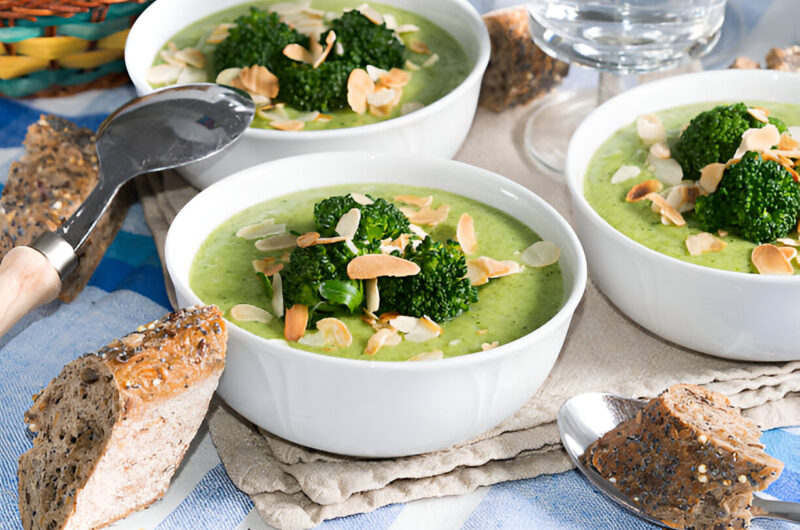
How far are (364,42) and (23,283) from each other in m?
1.17

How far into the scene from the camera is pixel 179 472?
80.5 inches

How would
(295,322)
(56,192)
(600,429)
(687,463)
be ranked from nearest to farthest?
(687,463), (295,322), (600,429), (56,192)

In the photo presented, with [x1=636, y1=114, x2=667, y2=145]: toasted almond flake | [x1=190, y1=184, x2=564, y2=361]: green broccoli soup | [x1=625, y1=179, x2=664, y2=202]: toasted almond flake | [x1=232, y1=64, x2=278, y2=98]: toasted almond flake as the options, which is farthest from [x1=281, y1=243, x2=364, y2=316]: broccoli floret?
[x1=636, y1=114, x2=667, y2=145]: toasted almond flake

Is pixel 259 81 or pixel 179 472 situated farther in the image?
pixel 259 81

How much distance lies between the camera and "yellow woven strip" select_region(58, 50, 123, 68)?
3.09 meters

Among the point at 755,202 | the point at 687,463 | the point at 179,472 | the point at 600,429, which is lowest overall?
the point at 179,472

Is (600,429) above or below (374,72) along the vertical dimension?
below

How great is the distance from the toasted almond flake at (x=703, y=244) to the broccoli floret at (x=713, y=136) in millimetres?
230

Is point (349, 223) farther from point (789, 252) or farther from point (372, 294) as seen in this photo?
point (789, 252)

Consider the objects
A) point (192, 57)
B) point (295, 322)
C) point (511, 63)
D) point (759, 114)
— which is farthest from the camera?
point (511, 63)

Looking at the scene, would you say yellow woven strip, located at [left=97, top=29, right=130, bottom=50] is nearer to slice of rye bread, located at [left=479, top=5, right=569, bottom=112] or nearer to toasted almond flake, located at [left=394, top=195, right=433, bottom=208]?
slice of rye bread, located at [left=479, top=5, right=569, bottom=112]

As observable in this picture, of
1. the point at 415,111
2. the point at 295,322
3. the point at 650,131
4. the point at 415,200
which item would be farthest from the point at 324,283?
the point at 650,131

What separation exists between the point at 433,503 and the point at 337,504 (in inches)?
7.5

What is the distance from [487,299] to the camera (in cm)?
209
